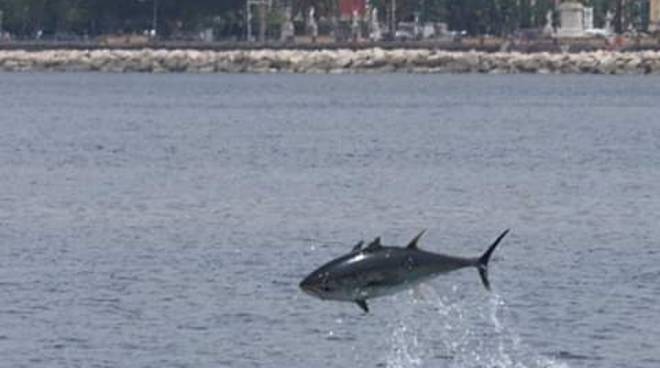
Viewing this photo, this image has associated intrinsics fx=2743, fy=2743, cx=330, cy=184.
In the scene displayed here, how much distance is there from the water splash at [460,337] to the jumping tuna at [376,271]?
22.0 ft

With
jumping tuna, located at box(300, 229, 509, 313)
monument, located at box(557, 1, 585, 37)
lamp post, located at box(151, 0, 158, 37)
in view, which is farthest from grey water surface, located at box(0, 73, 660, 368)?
lamp post, located at box(151, 0, 158, 37)

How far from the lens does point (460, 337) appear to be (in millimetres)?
33188

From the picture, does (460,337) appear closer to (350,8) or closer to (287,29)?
(287,29)

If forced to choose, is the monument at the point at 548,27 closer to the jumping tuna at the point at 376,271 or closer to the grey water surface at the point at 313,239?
the grey water surface at the point at 313,239

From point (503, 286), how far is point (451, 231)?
800 centimetres

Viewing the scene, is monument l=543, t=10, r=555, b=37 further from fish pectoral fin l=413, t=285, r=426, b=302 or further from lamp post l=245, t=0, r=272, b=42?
fish pectoral fin l=413, t=285, r=426, b=302

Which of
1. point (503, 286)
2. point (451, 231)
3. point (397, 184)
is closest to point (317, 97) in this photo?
point (397, 184)

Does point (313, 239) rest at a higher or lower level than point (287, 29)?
higher

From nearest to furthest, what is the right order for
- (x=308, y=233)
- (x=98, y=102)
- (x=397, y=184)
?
(x=308, y=233)
(x=397, y=184)
(x=98, y=102)

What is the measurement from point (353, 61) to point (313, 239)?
371ft

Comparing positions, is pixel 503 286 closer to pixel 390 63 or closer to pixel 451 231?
pixel 451 231

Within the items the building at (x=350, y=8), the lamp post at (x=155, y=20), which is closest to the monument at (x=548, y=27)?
the building at (x=350, y=8)

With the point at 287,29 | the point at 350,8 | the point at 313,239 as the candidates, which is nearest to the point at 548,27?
the point at 350,8

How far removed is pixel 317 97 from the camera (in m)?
130
